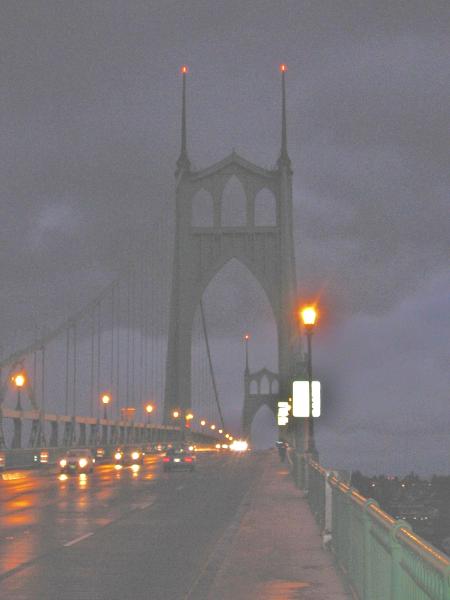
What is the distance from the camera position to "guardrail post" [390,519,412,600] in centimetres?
751

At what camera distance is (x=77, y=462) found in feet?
184

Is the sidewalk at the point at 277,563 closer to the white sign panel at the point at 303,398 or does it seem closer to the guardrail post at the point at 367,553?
the guardrail post at the point at 367,553

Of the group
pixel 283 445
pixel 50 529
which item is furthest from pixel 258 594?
pixel 283 445

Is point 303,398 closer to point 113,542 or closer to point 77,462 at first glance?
point 113,542

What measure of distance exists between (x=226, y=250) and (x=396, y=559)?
11360 centimetres

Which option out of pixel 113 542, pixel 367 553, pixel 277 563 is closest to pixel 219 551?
pixel 113 542

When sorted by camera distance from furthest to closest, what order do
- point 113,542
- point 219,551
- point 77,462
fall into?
point 77,462 → point 113,542 → point 219,551

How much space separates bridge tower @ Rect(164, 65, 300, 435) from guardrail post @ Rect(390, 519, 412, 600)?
106 meters

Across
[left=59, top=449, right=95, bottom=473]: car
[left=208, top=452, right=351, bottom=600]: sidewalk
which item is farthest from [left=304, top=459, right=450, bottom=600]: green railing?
[left=59, top=449, right=95, bottom=473]: car

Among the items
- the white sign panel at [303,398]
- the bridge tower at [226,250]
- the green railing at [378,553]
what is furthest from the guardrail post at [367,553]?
the bridge tower at [226,250]

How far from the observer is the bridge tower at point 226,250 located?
118375mm

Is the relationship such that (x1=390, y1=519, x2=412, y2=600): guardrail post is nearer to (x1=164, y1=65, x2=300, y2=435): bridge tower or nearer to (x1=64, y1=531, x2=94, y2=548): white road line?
(x1=64, y1=531, x2=94, y2=548): white road line

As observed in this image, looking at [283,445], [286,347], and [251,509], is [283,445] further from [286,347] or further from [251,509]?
[251,509]

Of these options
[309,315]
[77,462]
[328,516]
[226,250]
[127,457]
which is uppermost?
[226,250]
